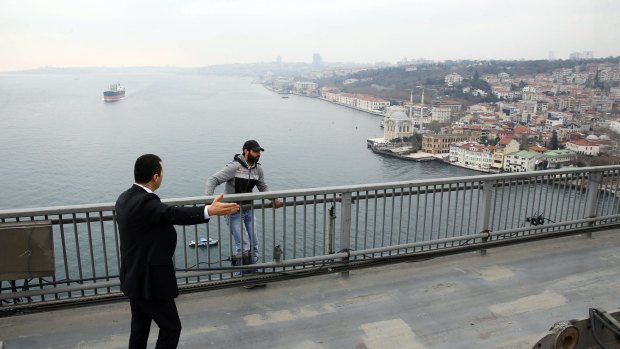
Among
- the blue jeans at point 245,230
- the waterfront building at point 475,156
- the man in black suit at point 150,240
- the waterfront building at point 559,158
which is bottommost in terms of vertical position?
the waterfront building at point 475,156

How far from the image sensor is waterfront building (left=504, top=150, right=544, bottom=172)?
61.3 metres

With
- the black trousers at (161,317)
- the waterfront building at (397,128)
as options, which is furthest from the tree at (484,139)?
the black trousers at (161,317)

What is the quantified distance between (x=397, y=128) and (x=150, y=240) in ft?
282

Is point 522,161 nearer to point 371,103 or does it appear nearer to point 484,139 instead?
point 484,139

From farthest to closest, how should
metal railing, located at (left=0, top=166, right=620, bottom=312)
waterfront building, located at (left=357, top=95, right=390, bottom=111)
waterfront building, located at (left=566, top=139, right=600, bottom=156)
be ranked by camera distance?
waterfront building, located at (left=357, top=95, right=390, bottom=111), waterfront building, located at (left=566, top=139, right=600, bottom=156), metal railing, located at (left=0, top=166, right=620, bottom=312)

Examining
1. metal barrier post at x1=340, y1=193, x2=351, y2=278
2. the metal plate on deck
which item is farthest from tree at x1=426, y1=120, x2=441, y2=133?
the metal plate on deck

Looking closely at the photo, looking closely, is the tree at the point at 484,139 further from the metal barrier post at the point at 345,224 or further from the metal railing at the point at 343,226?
the metal barrier post at the point at 345,224

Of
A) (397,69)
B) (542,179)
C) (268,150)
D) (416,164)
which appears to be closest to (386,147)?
(416,164)

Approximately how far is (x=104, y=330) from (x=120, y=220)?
53.1 inches

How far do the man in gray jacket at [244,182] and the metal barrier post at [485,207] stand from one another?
7.53 ft

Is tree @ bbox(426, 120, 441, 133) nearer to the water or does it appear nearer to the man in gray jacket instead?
the water

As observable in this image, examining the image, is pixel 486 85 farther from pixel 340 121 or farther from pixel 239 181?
pixel 239 181

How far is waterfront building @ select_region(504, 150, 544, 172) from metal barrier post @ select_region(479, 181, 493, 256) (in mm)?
61755

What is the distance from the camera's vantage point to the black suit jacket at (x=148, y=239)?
7.36 ft
